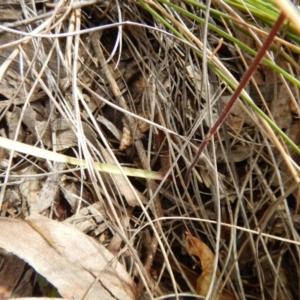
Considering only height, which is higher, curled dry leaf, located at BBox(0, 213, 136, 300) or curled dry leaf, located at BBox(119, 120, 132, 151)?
curled dry leaf, located at BBox(119, 120, 132, 151)

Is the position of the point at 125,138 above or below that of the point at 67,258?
above

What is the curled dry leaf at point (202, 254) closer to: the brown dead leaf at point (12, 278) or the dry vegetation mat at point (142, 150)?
the dry vegetation mat at point (142, 150)

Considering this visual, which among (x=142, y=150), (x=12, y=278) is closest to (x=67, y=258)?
(x=12, y=278)

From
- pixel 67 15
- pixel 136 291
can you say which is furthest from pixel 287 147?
pixel 67 15

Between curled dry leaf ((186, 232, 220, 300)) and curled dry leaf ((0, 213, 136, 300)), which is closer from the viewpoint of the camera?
curled dry leaf ((0, 213, 136, 300))

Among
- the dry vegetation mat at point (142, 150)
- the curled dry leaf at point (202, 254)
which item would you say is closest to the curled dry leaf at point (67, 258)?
the dry vegetation mat at point (142, 150)

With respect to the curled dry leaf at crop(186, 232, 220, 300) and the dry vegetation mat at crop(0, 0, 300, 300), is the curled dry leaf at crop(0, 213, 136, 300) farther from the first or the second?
the curled dry leaf at crop(186, 232, 220, 300)

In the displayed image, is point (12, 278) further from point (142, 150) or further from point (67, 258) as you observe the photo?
point (142, 150)

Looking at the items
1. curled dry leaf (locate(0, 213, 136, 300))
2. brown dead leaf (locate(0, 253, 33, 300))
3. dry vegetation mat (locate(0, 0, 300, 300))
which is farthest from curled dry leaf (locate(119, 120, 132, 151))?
brown dead leaf (locate(0, 253, 33, 300))
